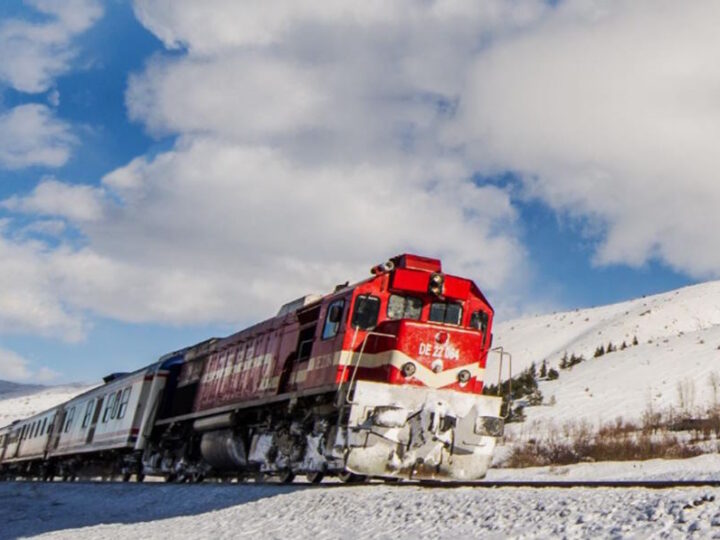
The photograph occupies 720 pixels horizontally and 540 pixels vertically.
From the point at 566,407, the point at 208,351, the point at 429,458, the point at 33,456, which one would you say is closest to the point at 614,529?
the point at 429,458

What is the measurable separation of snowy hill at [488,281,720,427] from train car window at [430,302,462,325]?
2482cm

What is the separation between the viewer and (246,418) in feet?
55.4

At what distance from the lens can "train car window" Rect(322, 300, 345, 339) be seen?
13.6m

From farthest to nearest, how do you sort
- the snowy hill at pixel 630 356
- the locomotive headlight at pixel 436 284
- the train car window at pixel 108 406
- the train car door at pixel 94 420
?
the snowy hill at pixel 630 356, the train car door at pixel 94 420, the train car window at pixel 108 406, the locomotive headlight at pixel 436 284

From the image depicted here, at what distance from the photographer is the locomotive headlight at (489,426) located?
41.9 feet

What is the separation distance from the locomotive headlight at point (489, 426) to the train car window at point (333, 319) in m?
2.98

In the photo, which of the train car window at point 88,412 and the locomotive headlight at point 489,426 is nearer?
the locomotive headlight at point 489,426

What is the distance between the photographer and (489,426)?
12.9m

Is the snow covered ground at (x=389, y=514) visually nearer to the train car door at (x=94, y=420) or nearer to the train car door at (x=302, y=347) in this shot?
the train car door at (x=302, y=347)

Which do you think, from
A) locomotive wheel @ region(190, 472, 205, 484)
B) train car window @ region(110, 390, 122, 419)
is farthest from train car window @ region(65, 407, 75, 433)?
locomotive wheel @ region(190, 472, 205, 484)

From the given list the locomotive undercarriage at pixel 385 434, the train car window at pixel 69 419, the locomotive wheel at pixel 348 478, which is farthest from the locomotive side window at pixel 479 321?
the train car window at pixel 69 419

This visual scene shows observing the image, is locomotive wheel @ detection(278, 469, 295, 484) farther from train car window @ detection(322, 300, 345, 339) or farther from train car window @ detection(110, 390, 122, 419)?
train car window @ detection(110, 390, 122, 419)

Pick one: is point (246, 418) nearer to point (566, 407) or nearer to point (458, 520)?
point (458, 520)

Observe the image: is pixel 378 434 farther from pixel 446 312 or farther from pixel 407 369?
pixel 446 312
